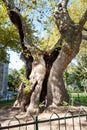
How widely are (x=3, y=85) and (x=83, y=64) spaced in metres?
16.4

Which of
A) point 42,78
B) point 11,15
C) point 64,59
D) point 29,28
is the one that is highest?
point 11,15

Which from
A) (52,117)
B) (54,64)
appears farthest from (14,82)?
(52,117)

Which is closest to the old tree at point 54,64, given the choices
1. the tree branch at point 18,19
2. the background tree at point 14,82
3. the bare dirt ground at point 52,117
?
the tree branch at point 18,19

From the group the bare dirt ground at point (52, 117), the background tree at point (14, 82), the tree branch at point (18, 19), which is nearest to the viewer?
the bare dirt ground at point (52, 117)

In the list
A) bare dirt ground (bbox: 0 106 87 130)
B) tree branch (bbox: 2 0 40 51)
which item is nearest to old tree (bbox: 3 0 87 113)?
tree branch (bbox: 2 0 40 51)

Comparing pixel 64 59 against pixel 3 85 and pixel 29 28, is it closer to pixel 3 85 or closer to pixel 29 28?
pixel 29 28

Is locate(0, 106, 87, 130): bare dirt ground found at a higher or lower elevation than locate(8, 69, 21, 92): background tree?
lower

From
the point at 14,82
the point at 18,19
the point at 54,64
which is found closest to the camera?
the point at 54,64

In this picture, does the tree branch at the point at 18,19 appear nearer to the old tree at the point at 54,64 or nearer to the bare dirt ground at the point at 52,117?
the old tree at the point at 54,64

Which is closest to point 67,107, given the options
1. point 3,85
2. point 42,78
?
point 42,78

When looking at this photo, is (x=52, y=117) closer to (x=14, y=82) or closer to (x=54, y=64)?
(x=54, y=64)

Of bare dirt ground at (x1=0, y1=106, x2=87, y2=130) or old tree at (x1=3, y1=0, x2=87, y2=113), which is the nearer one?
bare dirt ground at (x1=0, y1=106, x2=87, y2=130)

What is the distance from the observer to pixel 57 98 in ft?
32.4

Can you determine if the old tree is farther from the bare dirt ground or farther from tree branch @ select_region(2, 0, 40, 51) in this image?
the bare dirt ground
